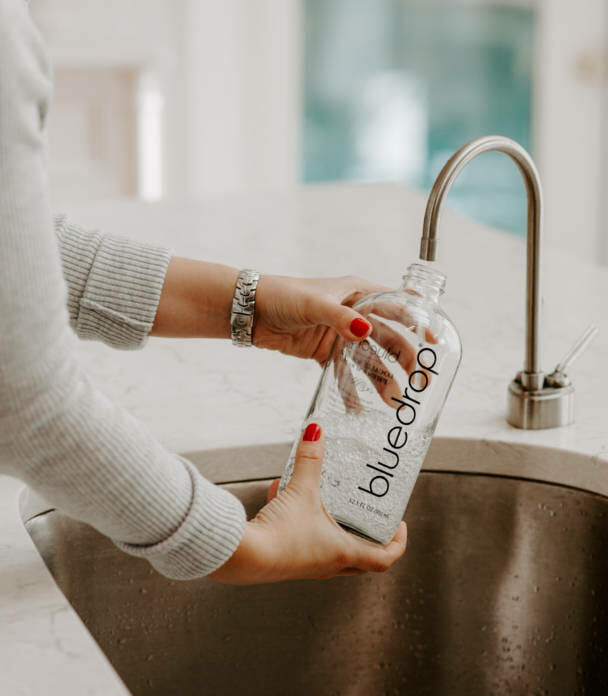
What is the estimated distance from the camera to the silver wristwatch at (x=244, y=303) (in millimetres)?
864

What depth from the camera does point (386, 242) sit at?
1421 millimetres

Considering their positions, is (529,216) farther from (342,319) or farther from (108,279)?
(108,279)

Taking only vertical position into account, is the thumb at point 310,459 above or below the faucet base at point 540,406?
above

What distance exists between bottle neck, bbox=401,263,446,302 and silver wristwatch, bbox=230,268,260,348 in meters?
0.18

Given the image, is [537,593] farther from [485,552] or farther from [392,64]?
[392,64]

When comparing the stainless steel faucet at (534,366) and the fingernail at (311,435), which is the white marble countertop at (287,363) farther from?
the fingernail at (311,435)

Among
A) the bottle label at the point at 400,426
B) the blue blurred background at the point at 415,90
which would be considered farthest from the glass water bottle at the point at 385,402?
the blue blurred background at the point at 415,90

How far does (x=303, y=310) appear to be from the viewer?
0.83 m

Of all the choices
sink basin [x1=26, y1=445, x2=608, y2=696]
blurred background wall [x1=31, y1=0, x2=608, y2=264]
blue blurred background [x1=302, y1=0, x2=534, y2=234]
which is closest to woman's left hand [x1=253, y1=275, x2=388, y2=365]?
sink basin [x1=26, y1=445, x2=608, y2=696]

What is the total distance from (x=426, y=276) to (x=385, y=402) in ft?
0.32

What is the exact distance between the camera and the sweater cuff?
23.0 inches

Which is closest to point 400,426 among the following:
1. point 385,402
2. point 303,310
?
point 385,402

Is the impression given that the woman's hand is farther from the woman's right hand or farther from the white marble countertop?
the woman's right hand

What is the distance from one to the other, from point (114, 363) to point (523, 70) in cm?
307
